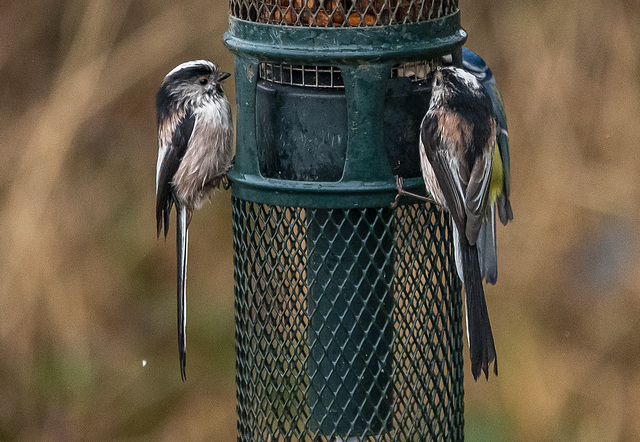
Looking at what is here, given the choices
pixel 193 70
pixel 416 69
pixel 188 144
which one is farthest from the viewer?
pixel 193 70

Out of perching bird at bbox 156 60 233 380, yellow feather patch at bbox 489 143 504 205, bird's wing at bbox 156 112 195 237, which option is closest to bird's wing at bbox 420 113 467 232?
yellow feather patch at bbox 489 143 504 205

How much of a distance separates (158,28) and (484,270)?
14.4 ft

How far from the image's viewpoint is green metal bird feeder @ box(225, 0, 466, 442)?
13.6 ft

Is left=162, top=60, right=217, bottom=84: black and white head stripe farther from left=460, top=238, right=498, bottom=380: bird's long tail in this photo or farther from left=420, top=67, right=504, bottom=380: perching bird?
left=460, top=238, right=498, bottom=380: bird's long tail

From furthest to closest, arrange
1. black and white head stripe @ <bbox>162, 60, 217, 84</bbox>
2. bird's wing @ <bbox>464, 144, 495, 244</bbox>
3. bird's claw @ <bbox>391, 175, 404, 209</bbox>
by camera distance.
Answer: black and white head stripe @ <bbox>162, 60, 217, 84</bbox>
bird's wing @ <bbox>464, 144, 495, 244</bbox>
bird's claw @ <bbox>391, 175, 404, 209</bbox>

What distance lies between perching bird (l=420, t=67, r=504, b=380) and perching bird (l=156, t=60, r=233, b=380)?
114 centimetres

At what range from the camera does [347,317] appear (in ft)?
14.4

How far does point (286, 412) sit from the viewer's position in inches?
179

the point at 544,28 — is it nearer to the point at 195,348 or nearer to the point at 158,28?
the point at 158,28

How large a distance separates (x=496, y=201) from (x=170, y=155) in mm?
1735

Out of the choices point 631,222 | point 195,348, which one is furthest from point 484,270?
point 195,348

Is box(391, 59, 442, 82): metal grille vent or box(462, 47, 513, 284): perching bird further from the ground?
box(391, 59, 442, 82): metal grille vent

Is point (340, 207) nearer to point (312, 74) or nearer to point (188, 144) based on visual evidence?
point (312, 74)

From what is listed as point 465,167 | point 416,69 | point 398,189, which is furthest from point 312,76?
point 465,167
